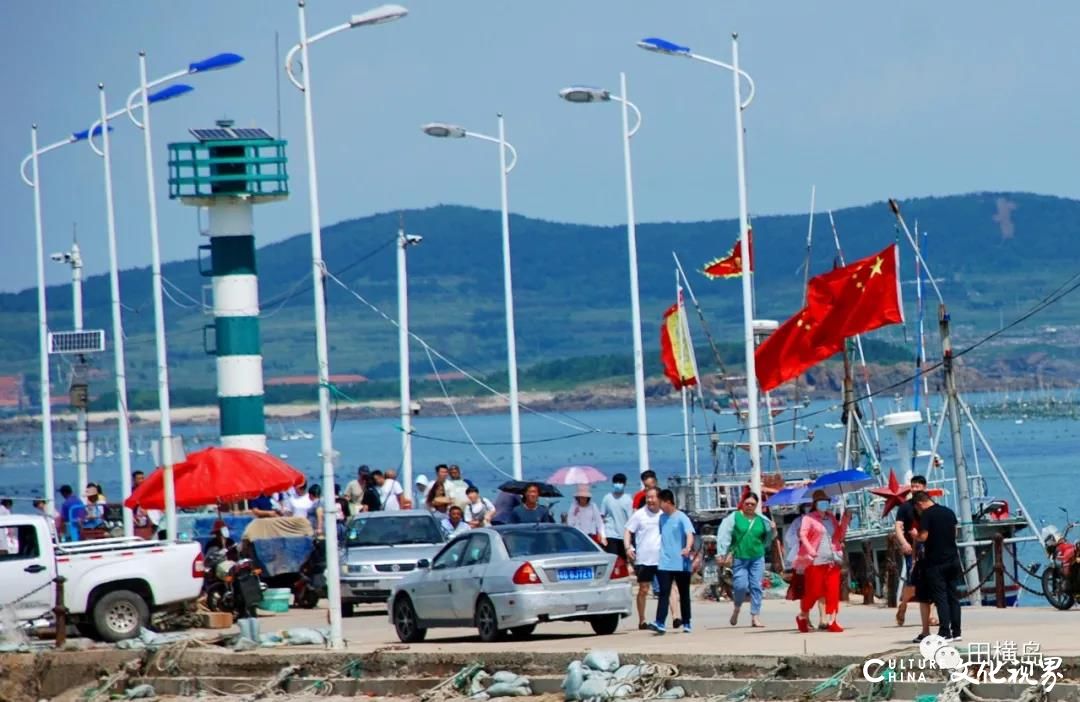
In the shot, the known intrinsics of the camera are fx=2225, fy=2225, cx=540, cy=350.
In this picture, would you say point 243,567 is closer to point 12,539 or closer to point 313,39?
point 12,539

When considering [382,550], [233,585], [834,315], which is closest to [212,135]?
[834,315]

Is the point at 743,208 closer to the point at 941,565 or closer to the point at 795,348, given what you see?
the point at 795,348

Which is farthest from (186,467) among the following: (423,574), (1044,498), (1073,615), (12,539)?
(1044,498)

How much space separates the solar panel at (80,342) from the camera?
44.5 m

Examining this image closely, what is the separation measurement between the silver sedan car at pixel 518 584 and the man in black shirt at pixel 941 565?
15.1 feet

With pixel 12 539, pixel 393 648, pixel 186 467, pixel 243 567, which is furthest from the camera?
pixel 186 467

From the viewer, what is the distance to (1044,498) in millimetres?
88688

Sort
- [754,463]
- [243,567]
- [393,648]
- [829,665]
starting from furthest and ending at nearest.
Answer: [754,463]
[243,567]
[393,648]
[829,665]

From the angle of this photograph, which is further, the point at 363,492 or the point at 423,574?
the point at 363,492

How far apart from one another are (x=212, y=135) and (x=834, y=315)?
18589 millimetres

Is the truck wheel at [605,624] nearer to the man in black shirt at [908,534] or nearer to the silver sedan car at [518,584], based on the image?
the silver sedan car at [518,584]

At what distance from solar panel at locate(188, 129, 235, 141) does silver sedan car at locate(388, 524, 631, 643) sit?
27078 millimetres

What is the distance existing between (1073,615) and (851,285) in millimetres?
13604

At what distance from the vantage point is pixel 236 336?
5047 cm
